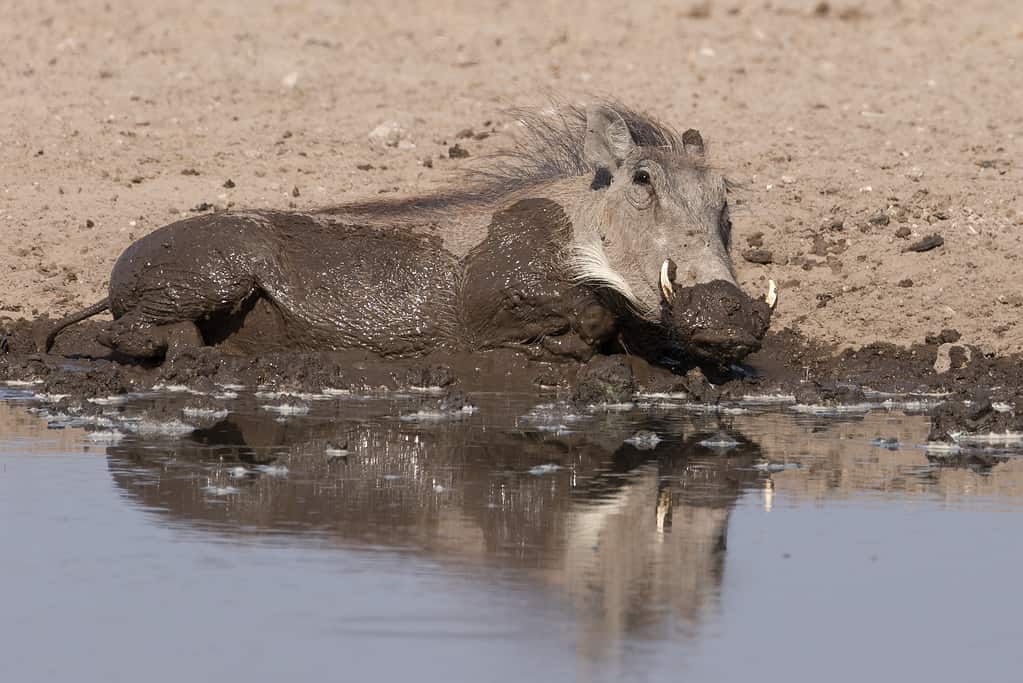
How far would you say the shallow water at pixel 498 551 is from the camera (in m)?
4.61

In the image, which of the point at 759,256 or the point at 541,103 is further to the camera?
the point at 541,103

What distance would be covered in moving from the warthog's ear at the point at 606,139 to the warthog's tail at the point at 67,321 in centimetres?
272

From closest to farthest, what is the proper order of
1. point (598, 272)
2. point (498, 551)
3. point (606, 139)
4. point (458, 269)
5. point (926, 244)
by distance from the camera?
point (498, 551) → point (598, 272) → point (606, 139) → point (458, 269) → point (926, 244)

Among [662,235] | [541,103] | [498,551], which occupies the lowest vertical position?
[498,551]

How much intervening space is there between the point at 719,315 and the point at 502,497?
262cm

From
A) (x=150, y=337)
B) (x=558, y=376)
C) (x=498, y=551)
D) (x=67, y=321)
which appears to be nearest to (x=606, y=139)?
(x=558, y=376)

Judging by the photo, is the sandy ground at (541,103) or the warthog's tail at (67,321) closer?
the warthog's tail at (67,321)

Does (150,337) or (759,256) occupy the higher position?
(759,256)

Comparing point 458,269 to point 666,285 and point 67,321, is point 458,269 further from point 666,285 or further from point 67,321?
point 67,321

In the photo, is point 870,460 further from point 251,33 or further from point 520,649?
point 251,33

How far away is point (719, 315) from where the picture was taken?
28.9ft

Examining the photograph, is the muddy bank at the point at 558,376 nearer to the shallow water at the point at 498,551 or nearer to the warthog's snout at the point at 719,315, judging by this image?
the warthog's snout at the point at 719,315

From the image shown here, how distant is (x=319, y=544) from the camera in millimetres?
5672

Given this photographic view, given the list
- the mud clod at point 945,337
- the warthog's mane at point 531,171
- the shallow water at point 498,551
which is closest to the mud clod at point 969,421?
the shallow water at point 498,551
